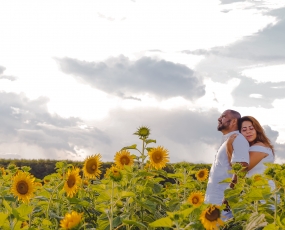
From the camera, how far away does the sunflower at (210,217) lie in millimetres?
3452

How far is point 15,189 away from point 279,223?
114 inches

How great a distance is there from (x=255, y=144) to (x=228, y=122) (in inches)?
19.6

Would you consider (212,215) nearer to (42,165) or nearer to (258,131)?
(258,131)

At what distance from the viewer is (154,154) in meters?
5.76

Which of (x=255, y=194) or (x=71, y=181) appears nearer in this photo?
(x=255, y=194)

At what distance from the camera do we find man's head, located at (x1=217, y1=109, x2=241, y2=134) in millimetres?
7078

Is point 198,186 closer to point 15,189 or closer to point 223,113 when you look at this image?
point 223,113

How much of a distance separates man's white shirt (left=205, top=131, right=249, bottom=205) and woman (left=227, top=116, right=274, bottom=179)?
0.10m

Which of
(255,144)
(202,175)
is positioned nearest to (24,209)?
(255,144)

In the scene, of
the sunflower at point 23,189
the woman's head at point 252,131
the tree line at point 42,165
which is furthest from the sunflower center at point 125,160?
the tree line at point 42,165

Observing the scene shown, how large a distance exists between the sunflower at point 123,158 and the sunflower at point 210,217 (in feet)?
6.79

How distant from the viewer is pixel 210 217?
3479 mm

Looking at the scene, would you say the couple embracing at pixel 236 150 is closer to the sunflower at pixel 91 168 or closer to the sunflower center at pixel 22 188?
the sunflower at pixel 91 168

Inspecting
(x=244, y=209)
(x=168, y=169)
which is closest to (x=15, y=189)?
(x=244, y=209)
